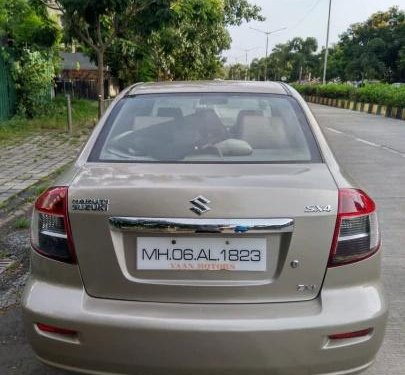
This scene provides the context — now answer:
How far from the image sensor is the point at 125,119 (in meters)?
3.08

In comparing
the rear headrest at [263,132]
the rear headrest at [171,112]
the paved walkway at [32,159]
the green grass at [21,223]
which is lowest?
the paved walkway at [32,159]

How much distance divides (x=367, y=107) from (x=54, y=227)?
31.2m

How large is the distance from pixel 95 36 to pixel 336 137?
23.3ft

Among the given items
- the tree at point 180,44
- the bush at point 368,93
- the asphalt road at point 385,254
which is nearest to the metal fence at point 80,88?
the tree at point 180,44

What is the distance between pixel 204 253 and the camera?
7.20ft

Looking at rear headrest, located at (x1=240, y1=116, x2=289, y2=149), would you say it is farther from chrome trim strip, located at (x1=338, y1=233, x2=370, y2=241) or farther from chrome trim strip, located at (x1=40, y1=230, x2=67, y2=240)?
chrome trim strip, located at (x1=40, y1=230, x2=67, y2=240)

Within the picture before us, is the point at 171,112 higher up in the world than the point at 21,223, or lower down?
higher up

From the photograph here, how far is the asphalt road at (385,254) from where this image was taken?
9.71 ft

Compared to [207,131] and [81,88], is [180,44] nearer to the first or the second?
[81,88]

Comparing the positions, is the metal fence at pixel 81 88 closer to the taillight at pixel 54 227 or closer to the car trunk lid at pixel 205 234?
the taillight at pixel 54 227

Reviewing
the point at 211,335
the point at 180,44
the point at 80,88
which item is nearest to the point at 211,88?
the point at 211,335

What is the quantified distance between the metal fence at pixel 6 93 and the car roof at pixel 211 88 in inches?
483

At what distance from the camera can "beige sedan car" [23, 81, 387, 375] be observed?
2.13 meters

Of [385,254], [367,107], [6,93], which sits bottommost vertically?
[367,107]
